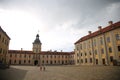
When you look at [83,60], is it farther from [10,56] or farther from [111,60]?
[10,56]

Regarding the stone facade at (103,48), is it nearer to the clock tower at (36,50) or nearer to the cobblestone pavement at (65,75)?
the cobblestone pavement at (65,75)

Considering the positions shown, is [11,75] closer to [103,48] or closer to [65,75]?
[65,75]

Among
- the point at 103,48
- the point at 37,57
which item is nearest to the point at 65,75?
the point at 103,48

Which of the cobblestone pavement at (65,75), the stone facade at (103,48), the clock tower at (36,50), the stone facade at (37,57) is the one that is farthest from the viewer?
the clock tower at (36,50)

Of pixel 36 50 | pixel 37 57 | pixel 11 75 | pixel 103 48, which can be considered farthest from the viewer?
pixel 36 50

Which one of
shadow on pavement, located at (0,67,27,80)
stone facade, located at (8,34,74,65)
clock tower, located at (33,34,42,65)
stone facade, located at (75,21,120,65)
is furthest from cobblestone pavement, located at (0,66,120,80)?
clock tower, located at (33,34,42,65)

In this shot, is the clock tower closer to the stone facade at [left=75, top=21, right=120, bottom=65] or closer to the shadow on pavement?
the stone facade at [left=75, top=21, right=120, bottom=65]

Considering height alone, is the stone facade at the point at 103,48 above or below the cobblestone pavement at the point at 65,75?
above

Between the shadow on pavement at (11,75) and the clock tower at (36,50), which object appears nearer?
the shadow on pavement at (11,75)

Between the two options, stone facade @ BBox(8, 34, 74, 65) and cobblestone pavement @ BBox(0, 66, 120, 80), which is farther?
stone facade @ BBox(8, 34, 74, 65)

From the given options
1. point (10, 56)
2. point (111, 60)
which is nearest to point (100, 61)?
point (111, 60)

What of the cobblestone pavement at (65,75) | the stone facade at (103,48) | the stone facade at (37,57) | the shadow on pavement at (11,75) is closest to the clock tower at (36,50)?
the stone facade at (37,57)

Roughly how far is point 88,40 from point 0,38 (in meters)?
32.0

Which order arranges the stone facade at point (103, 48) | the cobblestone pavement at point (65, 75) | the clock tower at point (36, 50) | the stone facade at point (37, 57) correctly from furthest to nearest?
the clock tower at point (36, 50)
the stone facade at point (37, 57)
the stone facade at point (103, 48)
the cobblestone pavement at point (65, 75)
